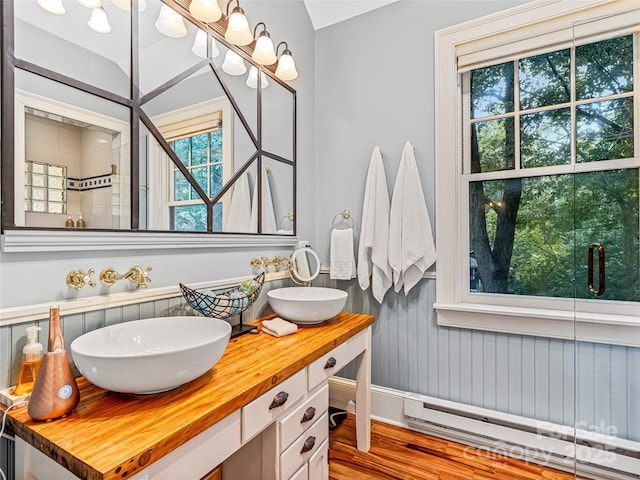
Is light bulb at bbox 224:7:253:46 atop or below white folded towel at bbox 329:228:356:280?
atop

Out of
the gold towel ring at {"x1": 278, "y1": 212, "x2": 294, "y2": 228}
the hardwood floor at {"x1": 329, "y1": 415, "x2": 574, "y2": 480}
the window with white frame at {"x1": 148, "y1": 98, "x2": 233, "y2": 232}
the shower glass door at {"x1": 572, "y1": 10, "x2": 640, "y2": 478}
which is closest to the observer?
the window with white frame at {"x1": 148, "y1": 98, "x2": 233, "y2": 232}

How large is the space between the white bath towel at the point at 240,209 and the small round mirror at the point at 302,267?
0.39 meters

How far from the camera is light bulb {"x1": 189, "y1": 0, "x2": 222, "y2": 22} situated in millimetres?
1349

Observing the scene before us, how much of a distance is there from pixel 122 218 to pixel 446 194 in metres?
1.56

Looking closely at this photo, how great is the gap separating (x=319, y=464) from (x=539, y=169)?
1757 millimetres

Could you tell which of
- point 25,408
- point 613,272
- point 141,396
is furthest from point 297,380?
point 613,272

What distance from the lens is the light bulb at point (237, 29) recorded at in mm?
1475

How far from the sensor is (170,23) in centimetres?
132

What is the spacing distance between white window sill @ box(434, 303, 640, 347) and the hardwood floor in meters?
0.63

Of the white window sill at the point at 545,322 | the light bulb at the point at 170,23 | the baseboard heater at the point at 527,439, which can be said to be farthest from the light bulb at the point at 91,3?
the baseboard heater at the point at 527,439

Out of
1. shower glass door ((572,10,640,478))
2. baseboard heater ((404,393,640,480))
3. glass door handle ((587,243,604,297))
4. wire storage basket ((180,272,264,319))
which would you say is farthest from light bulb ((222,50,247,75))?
baseboard heater ((404,393,640,480))

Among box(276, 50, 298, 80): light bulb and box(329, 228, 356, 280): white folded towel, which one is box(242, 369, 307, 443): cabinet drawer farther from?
box(276, 50, 298, 80): light bulb

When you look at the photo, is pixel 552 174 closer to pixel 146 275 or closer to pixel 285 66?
pixel 285 66

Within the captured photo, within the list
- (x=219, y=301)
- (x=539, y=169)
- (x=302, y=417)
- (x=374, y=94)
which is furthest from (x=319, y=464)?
(x=374, y=94)
